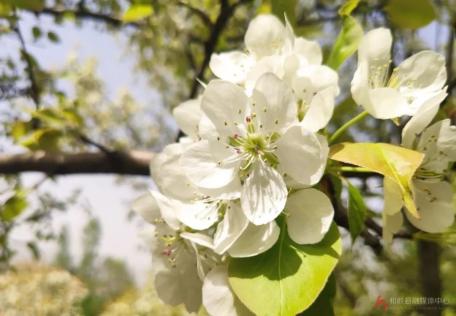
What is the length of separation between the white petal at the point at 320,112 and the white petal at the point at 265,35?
0.50ft

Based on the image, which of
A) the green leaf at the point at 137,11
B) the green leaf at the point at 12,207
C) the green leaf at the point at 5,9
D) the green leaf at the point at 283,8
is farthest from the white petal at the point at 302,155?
the green leaf at the point at 5,9

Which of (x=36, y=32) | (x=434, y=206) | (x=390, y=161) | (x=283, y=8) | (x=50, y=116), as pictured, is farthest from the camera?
(x=36, y=32)

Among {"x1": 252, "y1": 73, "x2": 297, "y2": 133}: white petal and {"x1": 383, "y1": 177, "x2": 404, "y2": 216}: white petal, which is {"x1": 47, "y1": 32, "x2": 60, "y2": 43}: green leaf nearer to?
{"x1": 252, "y1": 73, "x2": 297, "y2": 133}: white petal

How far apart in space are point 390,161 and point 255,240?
0.13m

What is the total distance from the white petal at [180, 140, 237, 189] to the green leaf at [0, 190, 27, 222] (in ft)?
2.10

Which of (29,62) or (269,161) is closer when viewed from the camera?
(269,161)

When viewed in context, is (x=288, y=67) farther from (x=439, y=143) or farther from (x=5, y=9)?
(x=5, y=9)

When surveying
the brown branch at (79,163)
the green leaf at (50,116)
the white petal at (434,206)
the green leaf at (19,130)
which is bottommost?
the brown branch at (79,163)

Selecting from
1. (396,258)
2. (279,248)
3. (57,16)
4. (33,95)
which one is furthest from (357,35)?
(396,258)

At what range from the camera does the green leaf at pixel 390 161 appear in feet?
1.19

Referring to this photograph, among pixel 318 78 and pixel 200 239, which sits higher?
pixel 318 78

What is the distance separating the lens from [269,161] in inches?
17.6

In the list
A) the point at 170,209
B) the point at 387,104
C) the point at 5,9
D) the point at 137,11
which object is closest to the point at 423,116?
the point at 387,104

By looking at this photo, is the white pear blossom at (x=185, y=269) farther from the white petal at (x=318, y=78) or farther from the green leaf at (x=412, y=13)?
the green leaf at (x=412, y=13)
